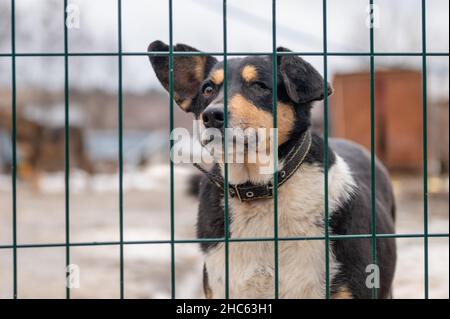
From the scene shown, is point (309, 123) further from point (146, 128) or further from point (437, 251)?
point (146, 128)

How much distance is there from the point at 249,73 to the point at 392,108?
1061cm

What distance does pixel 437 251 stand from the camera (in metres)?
5.77

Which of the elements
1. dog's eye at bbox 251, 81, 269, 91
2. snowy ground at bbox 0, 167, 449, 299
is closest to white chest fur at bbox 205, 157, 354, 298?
dog's eye at bbox 251, 81, 269, 91

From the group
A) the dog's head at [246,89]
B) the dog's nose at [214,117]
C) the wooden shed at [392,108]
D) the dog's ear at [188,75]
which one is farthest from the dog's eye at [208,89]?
the wooden shed at [392,108]

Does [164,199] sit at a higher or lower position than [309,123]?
lower

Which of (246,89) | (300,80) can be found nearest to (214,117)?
(246,89)

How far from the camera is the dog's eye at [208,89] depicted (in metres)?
2.79

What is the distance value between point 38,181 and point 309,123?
10186mm

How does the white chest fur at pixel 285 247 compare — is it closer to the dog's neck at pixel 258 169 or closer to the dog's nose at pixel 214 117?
the dog's neck at pixel 258 169

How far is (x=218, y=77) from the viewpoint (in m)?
2.76

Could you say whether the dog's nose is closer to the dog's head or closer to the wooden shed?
the dog's head

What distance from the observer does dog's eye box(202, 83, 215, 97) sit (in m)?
2.79

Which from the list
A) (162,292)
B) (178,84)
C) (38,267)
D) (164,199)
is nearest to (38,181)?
(164,199)
